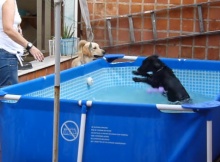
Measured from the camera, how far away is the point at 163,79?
5133 mm

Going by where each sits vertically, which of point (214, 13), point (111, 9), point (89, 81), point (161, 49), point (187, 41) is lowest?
point (89, 81)

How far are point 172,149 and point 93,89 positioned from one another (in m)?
2.39

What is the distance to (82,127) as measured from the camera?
331cm

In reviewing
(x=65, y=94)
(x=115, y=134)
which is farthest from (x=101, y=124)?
(x=65, y=94)

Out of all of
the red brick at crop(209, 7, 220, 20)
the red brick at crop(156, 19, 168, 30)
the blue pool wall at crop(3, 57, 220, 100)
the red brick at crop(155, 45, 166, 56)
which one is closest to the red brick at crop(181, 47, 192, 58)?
the red brick at crop(155, 45, 166, 56)

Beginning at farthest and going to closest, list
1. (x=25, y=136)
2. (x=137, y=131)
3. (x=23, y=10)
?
(x=23, y=10) < (x=25, y=136) < (x=137, y=131)

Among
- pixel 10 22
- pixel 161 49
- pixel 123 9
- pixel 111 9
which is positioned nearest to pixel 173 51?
pixel 161 49

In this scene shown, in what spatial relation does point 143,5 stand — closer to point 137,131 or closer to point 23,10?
point 23,10

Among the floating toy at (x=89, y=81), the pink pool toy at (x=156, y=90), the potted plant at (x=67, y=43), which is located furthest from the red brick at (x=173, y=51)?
the floating toy at (x=89, y=81)

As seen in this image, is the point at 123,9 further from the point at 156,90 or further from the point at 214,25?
the point at 156,90

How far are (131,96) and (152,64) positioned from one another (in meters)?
0.67

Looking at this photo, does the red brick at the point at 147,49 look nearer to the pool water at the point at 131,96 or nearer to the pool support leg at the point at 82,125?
the pool water at the point at 131,96

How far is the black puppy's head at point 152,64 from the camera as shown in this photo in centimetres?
520

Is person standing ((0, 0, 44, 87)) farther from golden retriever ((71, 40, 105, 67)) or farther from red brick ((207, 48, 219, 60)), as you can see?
red brick ((207, 48, 219, 60))
